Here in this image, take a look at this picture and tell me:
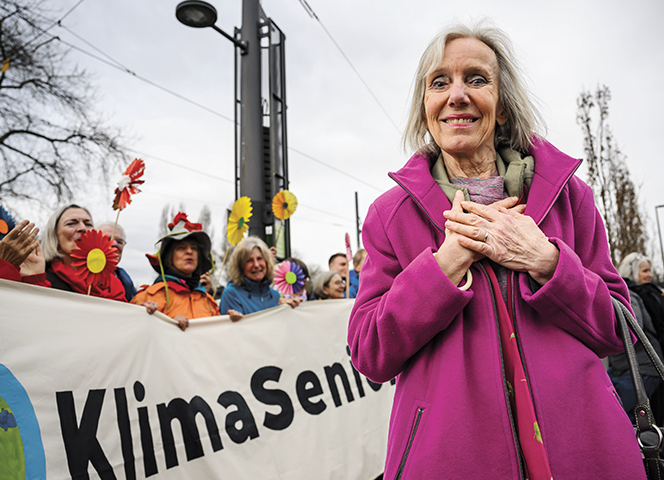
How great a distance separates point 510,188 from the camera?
132 centimetres

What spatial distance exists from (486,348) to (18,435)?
2012 mm

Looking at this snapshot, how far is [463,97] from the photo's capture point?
50.7 inches

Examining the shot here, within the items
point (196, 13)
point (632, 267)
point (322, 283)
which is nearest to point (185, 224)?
point (322, 283)

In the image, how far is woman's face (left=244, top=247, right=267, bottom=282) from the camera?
4.63 meters

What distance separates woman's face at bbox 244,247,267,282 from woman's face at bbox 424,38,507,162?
3.48 metres

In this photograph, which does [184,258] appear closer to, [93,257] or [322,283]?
[93,257]

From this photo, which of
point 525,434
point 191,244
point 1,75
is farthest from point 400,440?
point 1,75

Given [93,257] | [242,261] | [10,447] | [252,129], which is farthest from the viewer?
[252,129]

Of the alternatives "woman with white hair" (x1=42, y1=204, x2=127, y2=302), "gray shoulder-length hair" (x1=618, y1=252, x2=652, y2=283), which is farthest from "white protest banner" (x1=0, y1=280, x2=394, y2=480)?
"gray shoulder-length hair" (x1=618, y1=252, x2=652, y2=283)

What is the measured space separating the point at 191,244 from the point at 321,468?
2107 mm

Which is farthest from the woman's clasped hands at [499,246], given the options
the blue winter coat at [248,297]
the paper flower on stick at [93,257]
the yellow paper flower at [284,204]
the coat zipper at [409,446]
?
the yellow paper flower at [284,204]

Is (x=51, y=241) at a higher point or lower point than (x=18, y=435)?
higher

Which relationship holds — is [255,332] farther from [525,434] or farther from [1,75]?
[1,75]

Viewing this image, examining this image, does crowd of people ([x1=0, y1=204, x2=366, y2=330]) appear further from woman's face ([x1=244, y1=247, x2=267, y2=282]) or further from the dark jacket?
the dark jacket
